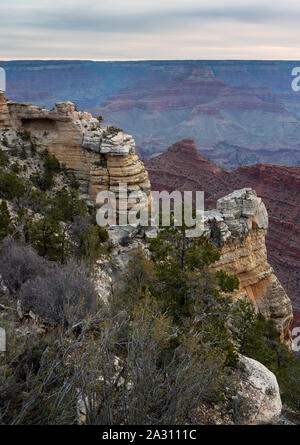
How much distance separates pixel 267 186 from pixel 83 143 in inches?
2104

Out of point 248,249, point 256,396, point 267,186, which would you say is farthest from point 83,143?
point 267,186

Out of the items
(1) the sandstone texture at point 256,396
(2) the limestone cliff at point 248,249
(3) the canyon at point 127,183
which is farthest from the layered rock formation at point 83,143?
(1) the sandstone texture at point 256,396

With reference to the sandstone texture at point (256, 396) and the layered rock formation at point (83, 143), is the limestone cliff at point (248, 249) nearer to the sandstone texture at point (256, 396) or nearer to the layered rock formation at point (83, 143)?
the layered rock formation at point (83, 143)

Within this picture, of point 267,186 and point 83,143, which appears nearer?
point 83,143

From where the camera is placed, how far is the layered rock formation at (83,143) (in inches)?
958

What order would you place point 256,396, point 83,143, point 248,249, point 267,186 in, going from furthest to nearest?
point 267,186
point 83,143
point 248,249
point 256,396

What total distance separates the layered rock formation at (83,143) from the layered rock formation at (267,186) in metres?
28.0

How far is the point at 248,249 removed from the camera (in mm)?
21344

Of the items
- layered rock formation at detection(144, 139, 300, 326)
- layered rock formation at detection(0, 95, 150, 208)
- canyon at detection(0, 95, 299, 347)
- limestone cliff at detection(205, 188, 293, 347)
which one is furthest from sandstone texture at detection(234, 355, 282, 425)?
layered rock formation at detection(144, 139, 300, 326)

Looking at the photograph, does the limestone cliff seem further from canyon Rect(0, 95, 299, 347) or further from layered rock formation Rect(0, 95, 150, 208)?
layered rock formation Rect(0, 95, 150, 208)

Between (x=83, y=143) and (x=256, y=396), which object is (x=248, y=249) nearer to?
(x=256, y=396)

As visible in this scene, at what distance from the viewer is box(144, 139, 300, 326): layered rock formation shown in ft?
180

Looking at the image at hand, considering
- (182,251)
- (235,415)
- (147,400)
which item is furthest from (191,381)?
(182,251)

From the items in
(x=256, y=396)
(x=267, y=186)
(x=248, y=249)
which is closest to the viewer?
(x=256, y=396)
